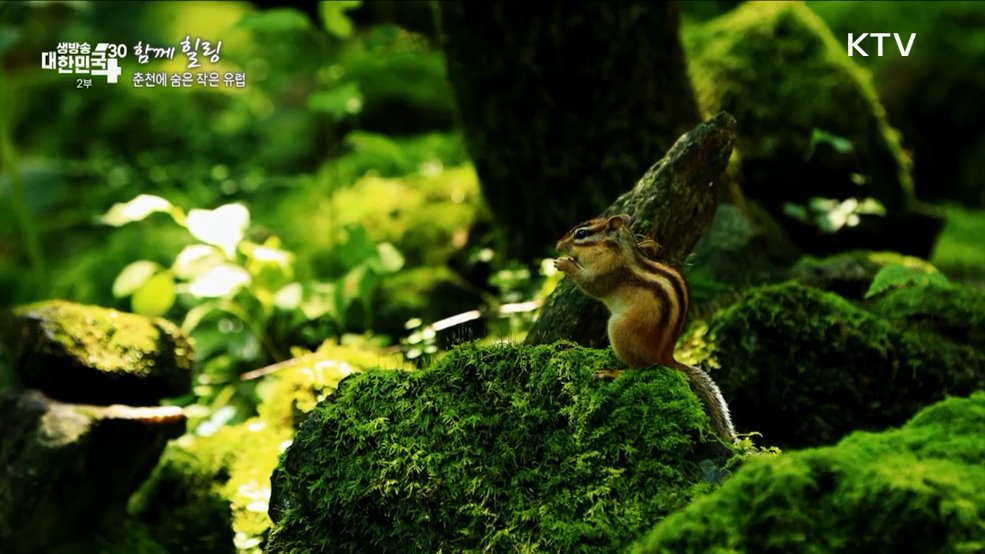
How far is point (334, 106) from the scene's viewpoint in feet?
17.8

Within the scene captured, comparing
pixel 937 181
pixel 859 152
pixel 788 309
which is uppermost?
pixel 788 309

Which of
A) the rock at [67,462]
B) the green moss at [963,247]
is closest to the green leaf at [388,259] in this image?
the rock at [67,462]

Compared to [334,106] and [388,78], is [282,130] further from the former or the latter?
[334,106]

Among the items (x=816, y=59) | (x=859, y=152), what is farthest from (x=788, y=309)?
(x=816, y=59)

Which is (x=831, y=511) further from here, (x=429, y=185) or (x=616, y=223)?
(x=429, y=185)

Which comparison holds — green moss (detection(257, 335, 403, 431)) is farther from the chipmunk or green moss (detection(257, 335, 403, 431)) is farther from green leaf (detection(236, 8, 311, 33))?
green leaf (detection(236, 8, 311, 33))

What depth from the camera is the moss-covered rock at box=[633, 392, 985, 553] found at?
2203 mm

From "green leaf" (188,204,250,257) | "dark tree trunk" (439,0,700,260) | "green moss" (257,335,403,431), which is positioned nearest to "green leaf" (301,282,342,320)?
"green leaf" (188,204,250,257)

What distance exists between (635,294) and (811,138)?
11.3 feet

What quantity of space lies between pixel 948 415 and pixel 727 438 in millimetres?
707

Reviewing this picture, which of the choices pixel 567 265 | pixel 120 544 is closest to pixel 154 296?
pixel 120 544

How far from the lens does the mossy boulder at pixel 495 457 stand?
264 cm

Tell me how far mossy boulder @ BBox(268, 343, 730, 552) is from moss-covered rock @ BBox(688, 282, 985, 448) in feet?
3.31

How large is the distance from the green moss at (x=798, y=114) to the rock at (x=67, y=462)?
154 inches
